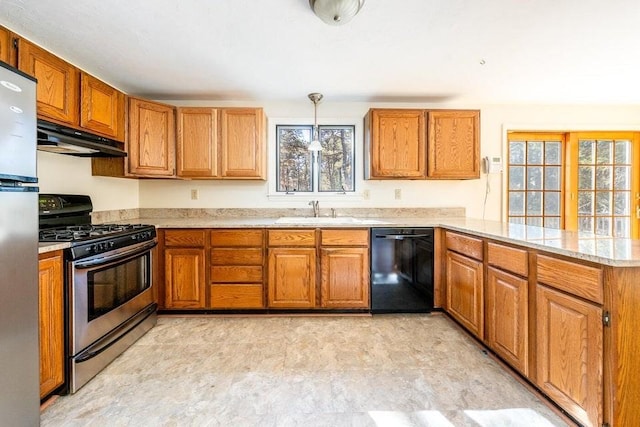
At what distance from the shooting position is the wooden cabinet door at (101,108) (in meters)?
2.32

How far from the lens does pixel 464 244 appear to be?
8.21ft

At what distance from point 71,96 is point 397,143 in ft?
8.94

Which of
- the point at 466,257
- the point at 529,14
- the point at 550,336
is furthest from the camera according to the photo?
the point at 466,257

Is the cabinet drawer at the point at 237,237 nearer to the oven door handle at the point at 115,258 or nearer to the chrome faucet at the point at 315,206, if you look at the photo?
the oven door handle at the point at 115,258

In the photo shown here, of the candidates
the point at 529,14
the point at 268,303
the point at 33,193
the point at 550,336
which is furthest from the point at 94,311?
the point at 529,14

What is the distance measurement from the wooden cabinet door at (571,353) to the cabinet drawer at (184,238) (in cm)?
256

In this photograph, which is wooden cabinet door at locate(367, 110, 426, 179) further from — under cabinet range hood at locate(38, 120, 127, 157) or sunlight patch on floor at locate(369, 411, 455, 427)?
under cabinet range hood at locate(38, 120, 127, 157)

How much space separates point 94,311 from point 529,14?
10.6 ft

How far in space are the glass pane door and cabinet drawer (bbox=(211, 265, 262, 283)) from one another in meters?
3.66

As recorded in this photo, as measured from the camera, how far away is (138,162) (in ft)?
9.57

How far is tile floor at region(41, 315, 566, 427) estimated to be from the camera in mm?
1590

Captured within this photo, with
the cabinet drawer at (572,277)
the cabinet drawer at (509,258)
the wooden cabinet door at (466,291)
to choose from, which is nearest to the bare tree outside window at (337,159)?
the wooden cabinet door at (466,291)

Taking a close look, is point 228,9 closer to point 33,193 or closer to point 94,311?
point 33,193

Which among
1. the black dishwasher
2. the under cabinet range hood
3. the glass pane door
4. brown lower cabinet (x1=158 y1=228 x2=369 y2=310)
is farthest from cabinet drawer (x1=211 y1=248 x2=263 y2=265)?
the glass pane door
